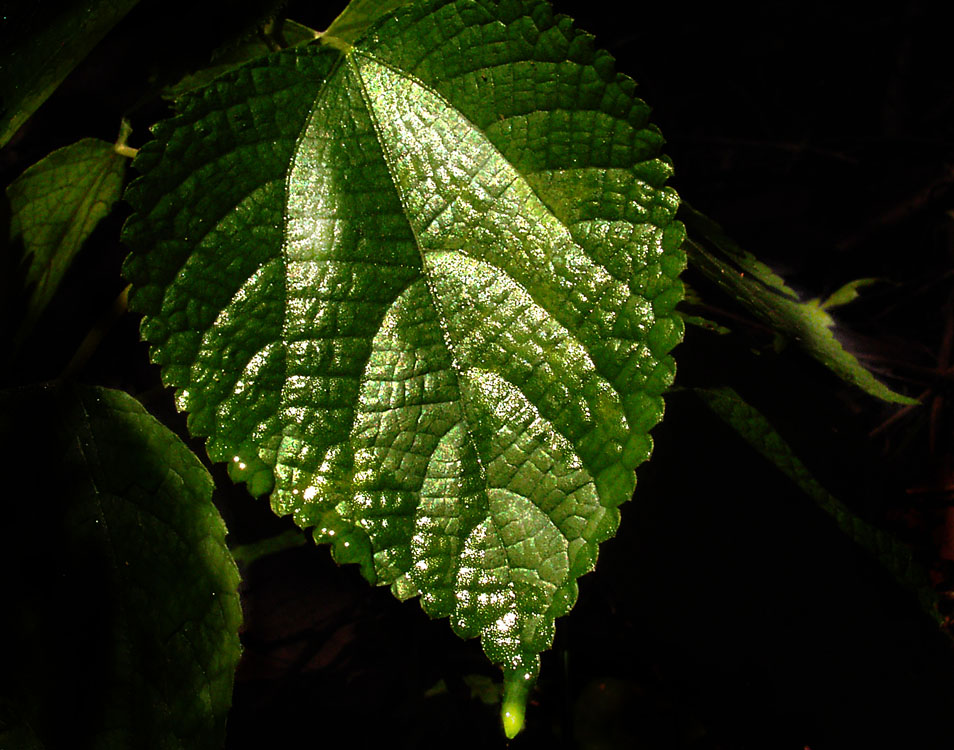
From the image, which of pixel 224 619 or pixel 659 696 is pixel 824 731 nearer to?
pixel 659 696

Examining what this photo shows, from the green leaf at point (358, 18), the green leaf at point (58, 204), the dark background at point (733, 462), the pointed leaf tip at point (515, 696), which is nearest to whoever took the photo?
the pointed leaf tip at point (515, 696)

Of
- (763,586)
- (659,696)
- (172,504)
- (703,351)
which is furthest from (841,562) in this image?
(172,504)

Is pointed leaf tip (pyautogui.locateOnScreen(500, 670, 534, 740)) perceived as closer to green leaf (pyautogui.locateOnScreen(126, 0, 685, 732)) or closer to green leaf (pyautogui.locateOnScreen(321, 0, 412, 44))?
green leaf (pyautogui.locateOnScreen(126, 0, 685, 732))

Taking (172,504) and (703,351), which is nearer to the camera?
(172,504)

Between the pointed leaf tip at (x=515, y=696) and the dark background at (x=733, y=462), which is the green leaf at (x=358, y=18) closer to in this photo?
the dark background at (x=733, y=462)

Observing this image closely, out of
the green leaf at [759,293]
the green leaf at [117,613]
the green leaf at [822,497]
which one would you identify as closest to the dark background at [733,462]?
the green leaf at [822,497]

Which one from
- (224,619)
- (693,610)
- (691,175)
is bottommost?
(693,610)

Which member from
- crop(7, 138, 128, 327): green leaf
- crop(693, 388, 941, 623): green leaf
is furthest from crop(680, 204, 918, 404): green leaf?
crop(7, 138, 128, 327): green leaf
